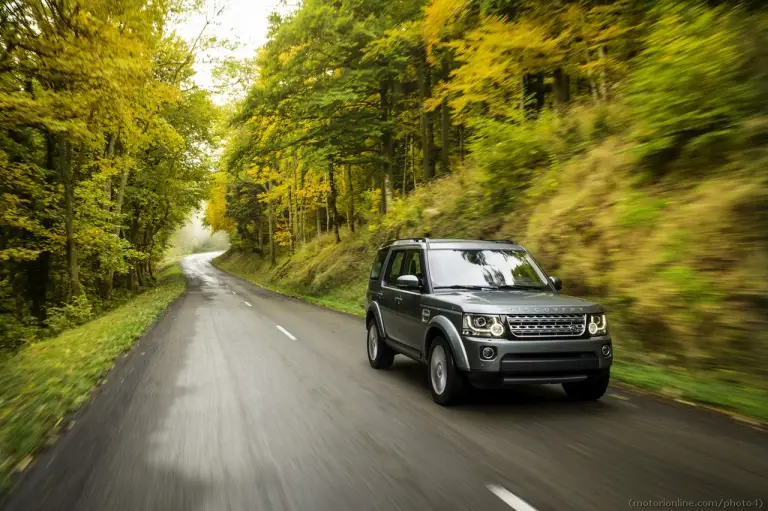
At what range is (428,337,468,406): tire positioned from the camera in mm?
5645

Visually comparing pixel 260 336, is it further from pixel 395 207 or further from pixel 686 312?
pixel 395 207

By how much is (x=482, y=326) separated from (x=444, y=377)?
33.2 inches

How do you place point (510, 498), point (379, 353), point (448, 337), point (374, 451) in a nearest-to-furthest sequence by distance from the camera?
point (510, 498)
point (374, 451)
point (448, 337)
point (379, 353)

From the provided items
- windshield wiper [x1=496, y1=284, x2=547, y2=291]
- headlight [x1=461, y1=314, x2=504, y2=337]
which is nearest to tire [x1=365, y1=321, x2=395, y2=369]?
windshield wiper [x1=496, y1=284, x2=547, y2=291]

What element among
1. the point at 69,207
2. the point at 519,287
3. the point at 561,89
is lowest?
→ the point at 519,287

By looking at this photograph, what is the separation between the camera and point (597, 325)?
5.57 m

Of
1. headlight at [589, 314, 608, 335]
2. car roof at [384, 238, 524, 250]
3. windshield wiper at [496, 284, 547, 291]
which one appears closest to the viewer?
headlight at [589, 314, 608, 335]

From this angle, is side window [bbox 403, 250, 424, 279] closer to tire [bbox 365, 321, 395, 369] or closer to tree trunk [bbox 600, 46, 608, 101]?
tire [bbox 365, 321, 395, 369]

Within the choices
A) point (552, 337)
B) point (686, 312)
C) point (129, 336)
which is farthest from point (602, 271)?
point (129, 336)

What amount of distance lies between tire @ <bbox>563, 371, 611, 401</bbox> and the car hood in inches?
30.2

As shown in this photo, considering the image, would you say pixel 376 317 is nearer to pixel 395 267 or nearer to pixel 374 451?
pixel 395 267

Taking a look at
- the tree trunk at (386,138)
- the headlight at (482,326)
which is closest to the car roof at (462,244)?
the headlight at (482,326)

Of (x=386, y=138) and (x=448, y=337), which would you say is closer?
(x=448, y=337)

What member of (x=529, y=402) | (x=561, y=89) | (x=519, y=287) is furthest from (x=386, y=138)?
(x=529, y=402)
